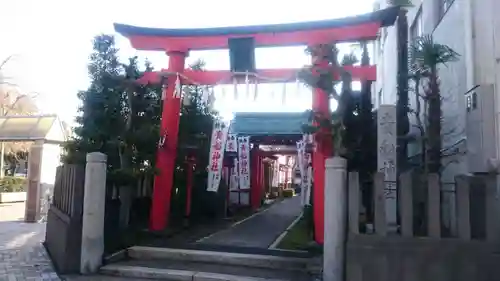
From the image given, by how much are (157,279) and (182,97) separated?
16.5 ft

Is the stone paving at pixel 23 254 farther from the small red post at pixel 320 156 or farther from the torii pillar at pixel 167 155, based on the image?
the small red post at pixel 320 156

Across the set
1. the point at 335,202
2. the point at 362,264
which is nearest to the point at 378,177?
the point at 335,202

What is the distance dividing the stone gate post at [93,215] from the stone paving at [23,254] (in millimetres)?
622

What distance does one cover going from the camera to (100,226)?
8.09 metres

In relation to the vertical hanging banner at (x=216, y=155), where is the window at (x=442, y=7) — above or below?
above

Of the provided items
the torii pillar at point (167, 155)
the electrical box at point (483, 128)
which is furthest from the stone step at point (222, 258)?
the electrical box at point (483, 128)

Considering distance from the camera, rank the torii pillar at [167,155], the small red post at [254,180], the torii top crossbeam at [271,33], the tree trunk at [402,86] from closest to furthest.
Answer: the torii top crossbeam at [271,33]
the tree trunk at [402,86]
the torii pillar at [167,155]
the small red post at [254,180]

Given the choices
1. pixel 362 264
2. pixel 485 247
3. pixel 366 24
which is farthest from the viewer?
pixel 366 24

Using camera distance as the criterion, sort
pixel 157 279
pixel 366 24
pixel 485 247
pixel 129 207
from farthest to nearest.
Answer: pixel 129 207 < pixel 366 24 < pixel 157 279 < pixel 485 247

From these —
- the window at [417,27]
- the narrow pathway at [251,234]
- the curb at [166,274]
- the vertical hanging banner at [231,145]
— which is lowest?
the curb at [166,274]

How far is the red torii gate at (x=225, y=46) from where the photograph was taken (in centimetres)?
959

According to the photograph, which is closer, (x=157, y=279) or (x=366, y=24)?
(x=157, y=279)

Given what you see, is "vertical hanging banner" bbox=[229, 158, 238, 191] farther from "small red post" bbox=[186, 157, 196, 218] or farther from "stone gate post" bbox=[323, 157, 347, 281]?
"stone gate post" bbox=[323, 157, 347, 281]

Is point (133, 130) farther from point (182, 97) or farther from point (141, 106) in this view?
point (182, 97)
